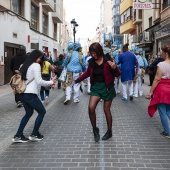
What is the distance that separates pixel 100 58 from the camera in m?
5.30

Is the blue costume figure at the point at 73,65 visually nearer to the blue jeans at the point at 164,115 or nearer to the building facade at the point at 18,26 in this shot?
the blue jeans at the point at 164,115

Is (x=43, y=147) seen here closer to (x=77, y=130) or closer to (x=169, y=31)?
(x=77, y=130)

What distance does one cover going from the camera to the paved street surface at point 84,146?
4270mm

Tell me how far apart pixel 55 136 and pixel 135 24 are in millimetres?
33472

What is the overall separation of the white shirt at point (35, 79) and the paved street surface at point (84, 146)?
952 mm

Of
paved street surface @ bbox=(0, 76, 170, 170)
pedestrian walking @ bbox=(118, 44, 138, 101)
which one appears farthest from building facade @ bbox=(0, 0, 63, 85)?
paved street surface @ bbox=(0, 76, 170, 170)

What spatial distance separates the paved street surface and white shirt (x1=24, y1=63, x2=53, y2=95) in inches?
37.5

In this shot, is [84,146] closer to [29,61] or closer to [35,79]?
[35,79]

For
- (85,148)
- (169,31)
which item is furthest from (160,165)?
(169,31)

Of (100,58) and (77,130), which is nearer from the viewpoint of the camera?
(100,58)

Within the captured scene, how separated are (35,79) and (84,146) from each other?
139cm

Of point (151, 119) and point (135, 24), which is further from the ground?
point (135, 24)

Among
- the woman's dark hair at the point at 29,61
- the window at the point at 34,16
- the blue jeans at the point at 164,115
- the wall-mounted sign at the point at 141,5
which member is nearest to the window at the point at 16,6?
the window at the point at 34,16

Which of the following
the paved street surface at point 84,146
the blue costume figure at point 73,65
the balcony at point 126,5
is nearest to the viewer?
the paved street surface at point 84,146
